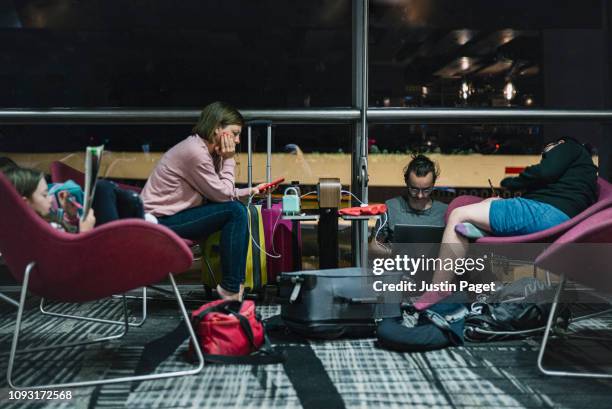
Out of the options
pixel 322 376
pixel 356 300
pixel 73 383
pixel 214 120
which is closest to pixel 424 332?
pixel 356 300

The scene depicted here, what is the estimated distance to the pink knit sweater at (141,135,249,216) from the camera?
330 centimetres

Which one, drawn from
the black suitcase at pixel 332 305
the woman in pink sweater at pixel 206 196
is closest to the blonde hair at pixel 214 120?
the woman in pink sweater at pixel 206 196

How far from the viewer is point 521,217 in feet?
10.4

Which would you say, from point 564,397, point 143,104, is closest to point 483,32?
point 143,104

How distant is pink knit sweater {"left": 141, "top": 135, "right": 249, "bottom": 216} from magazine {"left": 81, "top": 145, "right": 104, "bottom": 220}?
995 mm

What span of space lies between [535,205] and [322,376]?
1.50m

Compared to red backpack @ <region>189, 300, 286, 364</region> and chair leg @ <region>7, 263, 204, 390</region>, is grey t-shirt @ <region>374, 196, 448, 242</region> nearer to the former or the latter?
red backpack @ <region>189, 300, 286, 364</region>

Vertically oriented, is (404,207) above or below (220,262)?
above

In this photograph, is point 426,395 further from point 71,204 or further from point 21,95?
point 21,95

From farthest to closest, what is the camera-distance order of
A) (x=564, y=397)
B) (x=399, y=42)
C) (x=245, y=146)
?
(x=399, y=42), (x=245, y=146), (x=564, y=397)

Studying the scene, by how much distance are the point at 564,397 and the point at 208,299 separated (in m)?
2.22

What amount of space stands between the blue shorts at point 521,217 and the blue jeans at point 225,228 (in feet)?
4.33

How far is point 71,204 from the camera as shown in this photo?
2381 mm

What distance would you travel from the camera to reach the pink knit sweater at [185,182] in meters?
3.30
